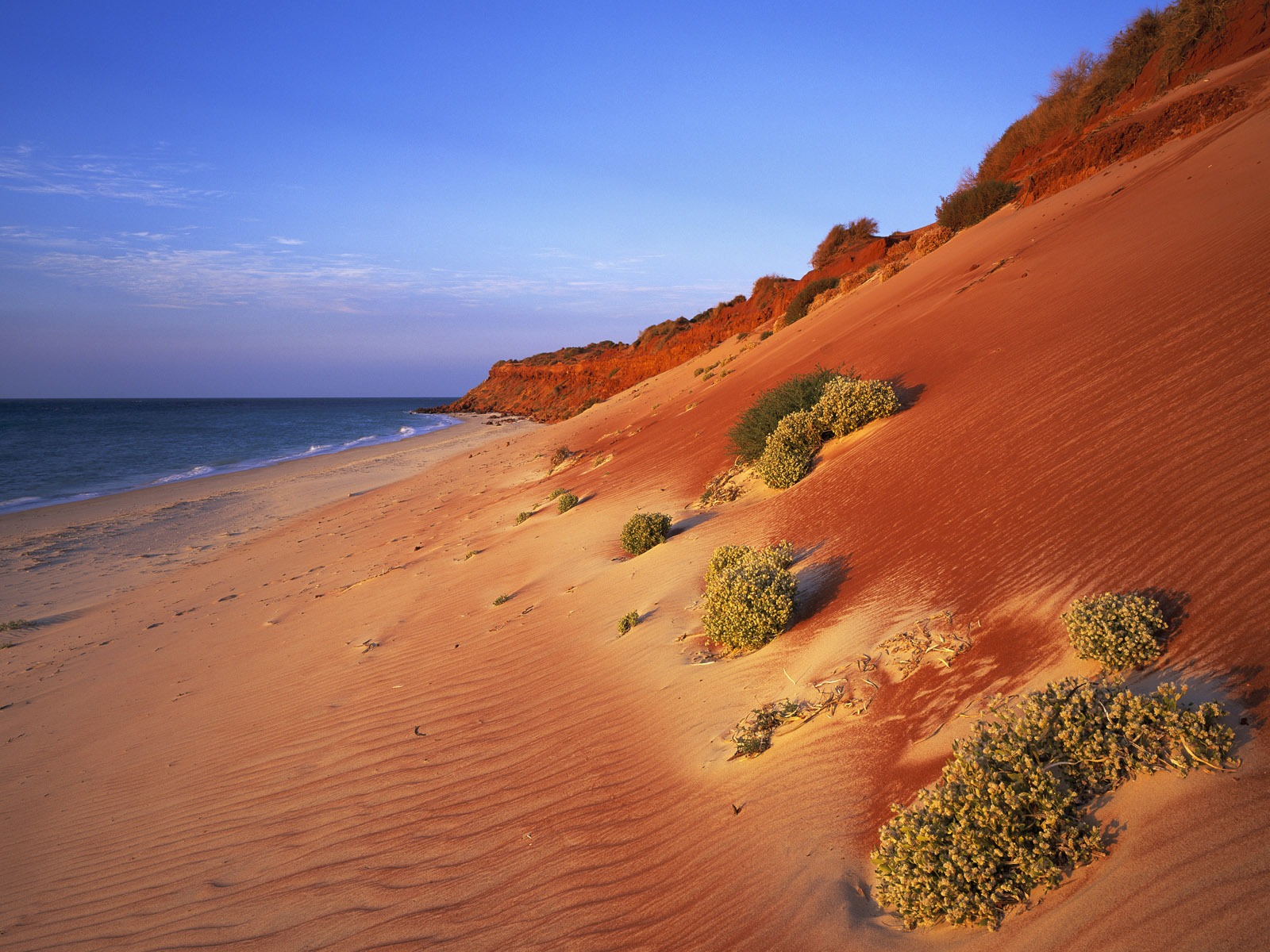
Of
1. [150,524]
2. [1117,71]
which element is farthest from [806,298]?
[150,524]

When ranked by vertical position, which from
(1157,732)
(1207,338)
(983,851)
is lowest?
(983,851)

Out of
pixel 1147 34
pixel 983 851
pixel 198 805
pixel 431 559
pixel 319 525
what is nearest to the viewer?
pixel 983 851

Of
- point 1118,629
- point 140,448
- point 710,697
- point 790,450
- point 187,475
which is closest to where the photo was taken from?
point 1118,629

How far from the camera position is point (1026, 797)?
284 centimetres

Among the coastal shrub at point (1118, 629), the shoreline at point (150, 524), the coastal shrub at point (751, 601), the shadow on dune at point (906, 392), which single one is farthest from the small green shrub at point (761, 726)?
the shoreline at point (150, 524)

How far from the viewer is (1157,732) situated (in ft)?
9.82

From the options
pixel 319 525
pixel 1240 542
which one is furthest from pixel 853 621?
pixel 319 525

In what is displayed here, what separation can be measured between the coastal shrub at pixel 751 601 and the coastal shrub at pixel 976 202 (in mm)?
21656

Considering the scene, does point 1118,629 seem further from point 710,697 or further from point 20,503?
point 20,503

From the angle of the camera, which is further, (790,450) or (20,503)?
(20,503)

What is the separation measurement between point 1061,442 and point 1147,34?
24477 millimetres

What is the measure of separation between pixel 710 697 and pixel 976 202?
24144 mm

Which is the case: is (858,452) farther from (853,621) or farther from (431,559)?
(431,559)

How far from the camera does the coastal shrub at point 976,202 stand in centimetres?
2333
